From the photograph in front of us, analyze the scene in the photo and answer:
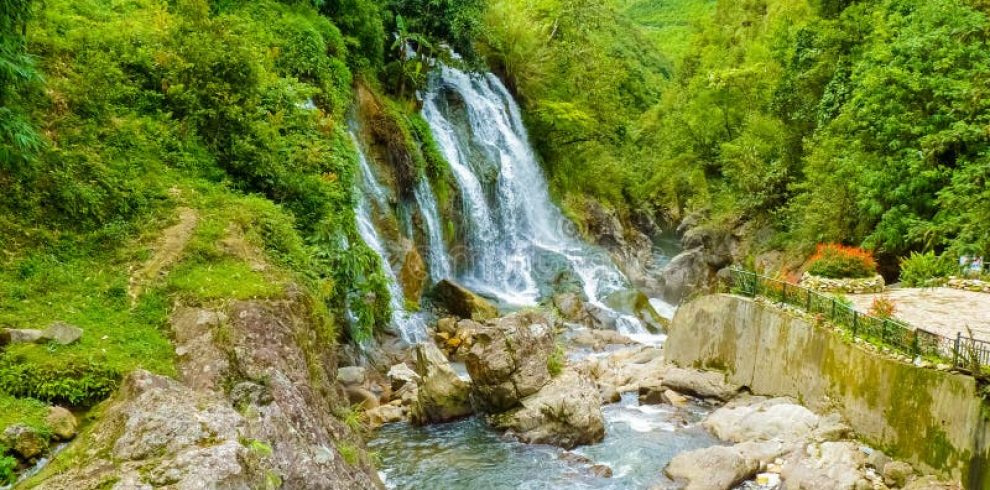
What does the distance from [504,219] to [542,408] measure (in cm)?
1657

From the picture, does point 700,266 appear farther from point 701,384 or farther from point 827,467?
point 827,467

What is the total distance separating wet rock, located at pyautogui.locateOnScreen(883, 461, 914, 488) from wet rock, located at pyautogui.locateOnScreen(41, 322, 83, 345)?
A: 1148 cm

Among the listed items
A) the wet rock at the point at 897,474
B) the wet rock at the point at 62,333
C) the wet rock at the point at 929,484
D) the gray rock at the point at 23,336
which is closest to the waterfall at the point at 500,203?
the wet rock at the point at 897,474

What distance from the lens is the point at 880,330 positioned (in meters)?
12.5

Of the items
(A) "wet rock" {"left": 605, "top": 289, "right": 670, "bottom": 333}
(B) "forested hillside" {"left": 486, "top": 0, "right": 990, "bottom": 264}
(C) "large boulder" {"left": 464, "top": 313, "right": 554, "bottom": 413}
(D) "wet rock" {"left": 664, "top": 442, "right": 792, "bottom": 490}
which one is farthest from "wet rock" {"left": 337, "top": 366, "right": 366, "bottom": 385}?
(B) "forested hillside" {"left": 486, "top": 0, "right": 990, "bottom": 264}

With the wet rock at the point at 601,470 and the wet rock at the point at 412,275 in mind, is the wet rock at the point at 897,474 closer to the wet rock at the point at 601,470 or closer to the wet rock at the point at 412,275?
the wet rock at the point at 601,470

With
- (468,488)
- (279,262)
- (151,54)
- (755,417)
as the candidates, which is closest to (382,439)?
(468,488)

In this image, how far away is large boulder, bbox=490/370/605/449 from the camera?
1327cm

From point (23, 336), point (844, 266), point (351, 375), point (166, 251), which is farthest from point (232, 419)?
point (844, 266)

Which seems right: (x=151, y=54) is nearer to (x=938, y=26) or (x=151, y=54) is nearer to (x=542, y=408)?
(x=542, y=408)

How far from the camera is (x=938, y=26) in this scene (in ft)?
66.8

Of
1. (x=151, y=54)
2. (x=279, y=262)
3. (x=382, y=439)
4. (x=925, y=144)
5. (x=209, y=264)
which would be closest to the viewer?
(x=209, y=264)

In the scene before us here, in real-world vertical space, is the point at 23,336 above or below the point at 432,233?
above

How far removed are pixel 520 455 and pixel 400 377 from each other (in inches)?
177
